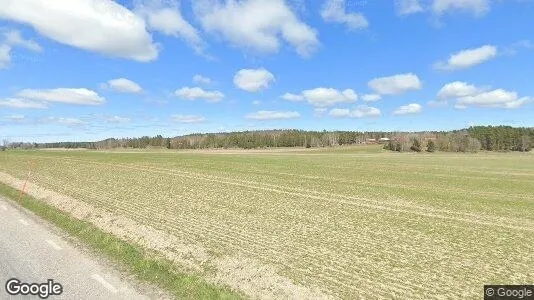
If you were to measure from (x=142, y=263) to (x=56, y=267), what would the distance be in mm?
2232

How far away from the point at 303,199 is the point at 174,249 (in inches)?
570

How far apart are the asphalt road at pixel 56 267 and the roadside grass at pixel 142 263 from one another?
24.3 inches

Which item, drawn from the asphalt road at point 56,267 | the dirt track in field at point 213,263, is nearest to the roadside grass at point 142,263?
the dirt track in field at point 213,263

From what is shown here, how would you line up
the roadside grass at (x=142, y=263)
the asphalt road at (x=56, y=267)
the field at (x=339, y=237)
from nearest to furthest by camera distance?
the asphalt road at (x=56, y=267) → the roadside grass at (x=142, y=263) → the field at (x=339, y=237)

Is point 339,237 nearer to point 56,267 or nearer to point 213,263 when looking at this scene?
point 213,263

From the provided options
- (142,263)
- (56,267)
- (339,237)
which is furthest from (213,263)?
(339,237)

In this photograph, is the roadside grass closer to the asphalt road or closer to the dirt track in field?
the dirt track in field

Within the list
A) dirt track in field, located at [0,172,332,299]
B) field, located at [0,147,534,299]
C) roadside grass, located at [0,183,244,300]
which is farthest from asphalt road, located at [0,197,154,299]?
field, located at [0,147,534,299]

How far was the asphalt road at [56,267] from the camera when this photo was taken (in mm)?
9336

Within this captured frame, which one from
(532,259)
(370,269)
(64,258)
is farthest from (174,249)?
(532,259)

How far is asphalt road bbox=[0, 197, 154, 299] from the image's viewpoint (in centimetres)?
934

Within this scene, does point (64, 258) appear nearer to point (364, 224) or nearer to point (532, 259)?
point (364, 224)

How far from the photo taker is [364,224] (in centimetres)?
1869

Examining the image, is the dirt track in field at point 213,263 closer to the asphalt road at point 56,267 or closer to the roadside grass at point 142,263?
the roadside grass at point 142,263
